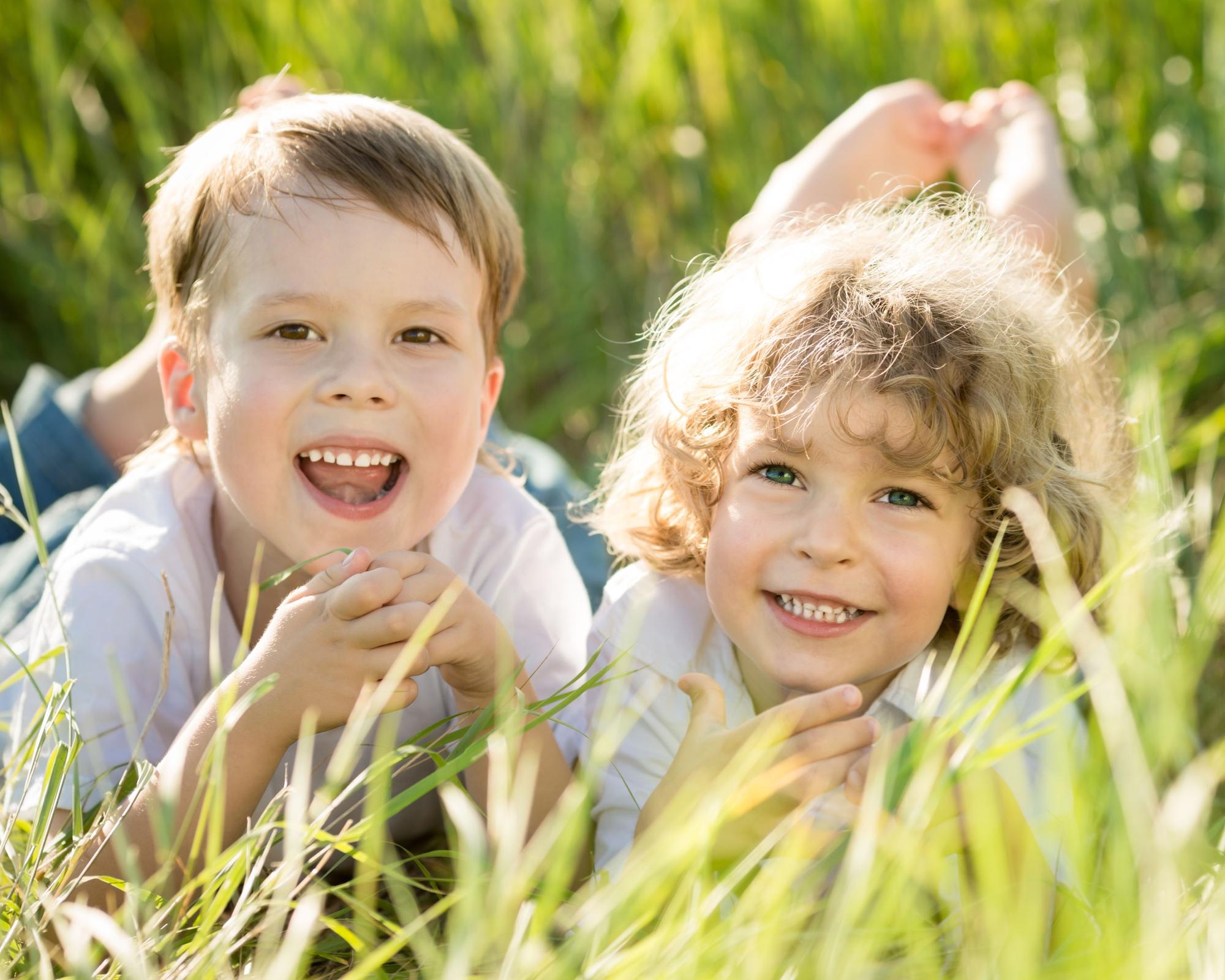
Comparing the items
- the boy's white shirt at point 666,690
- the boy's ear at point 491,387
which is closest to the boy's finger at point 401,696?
the boy's white shirt at point 666,690

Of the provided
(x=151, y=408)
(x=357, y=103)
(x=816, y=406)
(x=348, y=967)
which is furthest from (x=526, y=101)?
(x=348, y=967)

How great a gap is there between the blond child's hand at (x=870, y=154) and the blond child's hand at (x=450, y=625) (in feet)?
3.62

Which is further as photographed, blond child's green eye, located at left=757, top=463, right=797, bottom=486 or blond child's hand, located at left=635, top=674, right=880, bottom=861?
blond child's green eye, located at left=757, top=463, right=797, bottom=486

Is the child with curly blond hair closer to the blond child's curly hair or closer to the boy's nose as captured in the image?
the blond child's curly hair

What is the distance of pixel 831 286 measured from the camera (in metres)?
1.24

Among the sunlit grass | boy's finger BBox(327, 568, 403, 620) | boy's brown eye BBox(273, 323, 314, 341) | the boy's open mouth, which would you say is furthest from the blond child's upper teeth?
the sunlit grass

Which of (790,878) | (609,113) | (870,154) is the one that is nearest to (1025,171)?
(870,154)

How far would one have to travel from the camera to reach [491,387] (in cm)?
152

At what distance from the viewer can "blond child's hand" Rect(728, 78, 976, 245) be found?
214 cm

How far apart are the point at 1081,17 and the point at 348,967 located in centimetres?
238

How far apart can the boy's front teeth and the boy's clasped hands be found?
29cm

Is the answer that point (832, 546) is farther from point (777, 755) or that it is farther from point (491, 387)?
point (491, 387)

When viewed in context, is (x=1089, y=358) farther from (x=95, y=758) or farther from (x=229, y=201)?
(x=95, y=758)

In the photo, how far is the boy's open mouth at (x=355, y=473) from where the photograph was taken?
1295 mm
